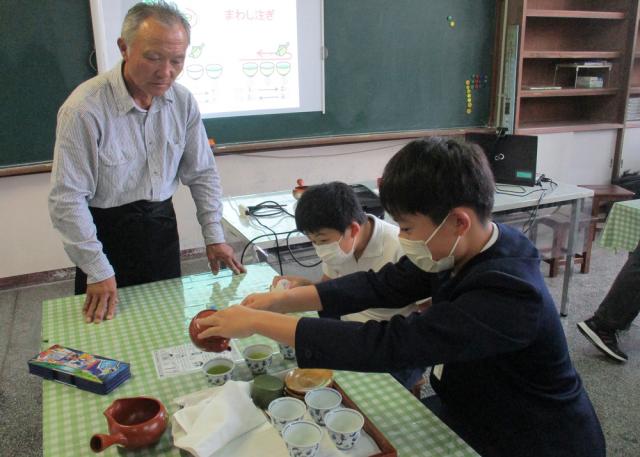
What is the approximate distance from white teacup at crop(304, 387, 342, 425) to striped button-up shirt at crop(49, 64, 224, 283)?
799 mm

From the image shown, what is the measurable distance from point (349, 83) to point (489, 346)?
10.8 ft

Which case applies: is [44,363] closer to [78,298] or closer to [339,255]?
[78,298]

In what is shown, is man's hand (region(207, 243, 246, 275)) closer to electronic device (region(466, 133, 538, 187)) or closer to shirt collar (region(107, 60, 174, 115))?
shirt collar (region(107, 60, 174, 115))

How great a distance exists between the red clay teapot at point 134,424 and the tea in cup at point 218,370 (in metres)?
0.13

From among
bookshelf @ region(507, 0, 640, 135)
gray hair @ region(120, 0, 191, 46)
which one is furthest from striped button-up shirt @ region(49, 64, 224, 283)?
bookshelf @ region(507, 0, 640, 135)

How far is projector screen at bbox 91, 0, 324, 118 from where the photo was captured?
3.44m

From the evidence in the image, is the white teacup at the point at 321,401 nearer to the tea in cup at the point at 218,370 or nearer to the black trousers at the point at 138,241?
the tea in cup at the point at 218,370

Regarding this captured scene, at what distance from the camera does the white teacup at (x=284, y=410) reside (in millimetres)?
912

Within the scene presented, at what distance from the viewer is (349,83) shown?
3.92 meters

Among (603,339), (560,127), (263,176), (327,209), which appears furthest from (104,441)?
(560,127)

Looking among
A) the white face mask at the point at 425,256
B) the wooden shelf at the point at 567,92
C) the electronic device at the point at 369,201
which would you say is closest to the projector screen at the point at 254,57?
the electronic device at the point at 369,201

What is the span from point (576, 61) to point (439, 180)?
4.51 metres

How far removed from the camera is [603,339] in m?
2.55

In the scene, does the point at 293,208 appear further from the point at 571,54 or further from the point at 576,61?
the point at 576,61
